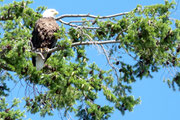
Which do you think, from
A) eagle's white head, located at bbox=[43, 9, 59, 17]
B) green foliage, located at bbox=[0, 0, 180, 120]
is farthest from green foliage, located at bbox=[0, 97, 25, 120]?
Result: eagle's white head, located at bbox=[43, 9, 59, 17]

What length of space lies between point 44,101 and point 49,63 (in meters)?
1.05

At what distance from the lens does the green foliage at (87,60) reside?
5.09 m

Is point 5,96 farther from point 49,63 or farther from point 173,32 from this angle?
point 173,32

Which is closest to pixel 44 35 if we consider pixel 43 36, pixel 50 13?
pixel 43 36

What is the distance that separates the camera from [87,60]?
21.8 ft

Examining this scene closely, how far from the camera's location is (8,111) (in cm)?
594

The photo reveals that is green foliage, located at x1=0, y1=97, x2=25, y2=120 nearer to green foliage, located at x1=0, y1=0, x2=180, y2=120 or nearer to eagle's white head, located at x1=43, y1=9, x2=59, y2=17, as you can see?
green foliage, located at x1=0, y1=0, x2=180, y2=120

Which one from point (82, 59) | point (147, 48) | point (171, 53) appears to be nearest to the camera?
point (147, 48)

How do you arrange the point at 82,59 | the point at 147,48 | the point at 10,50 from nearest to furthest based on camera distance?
the point at 10,50, the point at 147,48, the point at 82,59

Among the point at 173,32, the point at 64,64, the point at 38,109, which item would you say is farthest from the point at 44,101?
the point at 173,32


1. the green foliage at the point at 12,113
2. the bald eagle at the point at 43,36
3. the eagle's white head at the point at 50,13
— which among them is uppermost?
the eagle's white head at the point at 50,13

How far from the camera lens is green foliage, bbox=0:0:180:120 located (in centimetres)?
509

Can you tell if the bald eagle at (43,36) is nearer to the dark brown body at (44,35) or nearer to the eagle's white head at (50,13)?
the dark brown body at (44,35)

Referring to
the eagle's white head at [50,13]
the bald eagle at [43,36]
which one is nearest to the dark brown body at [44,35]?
the bald eagle at [43,36]
